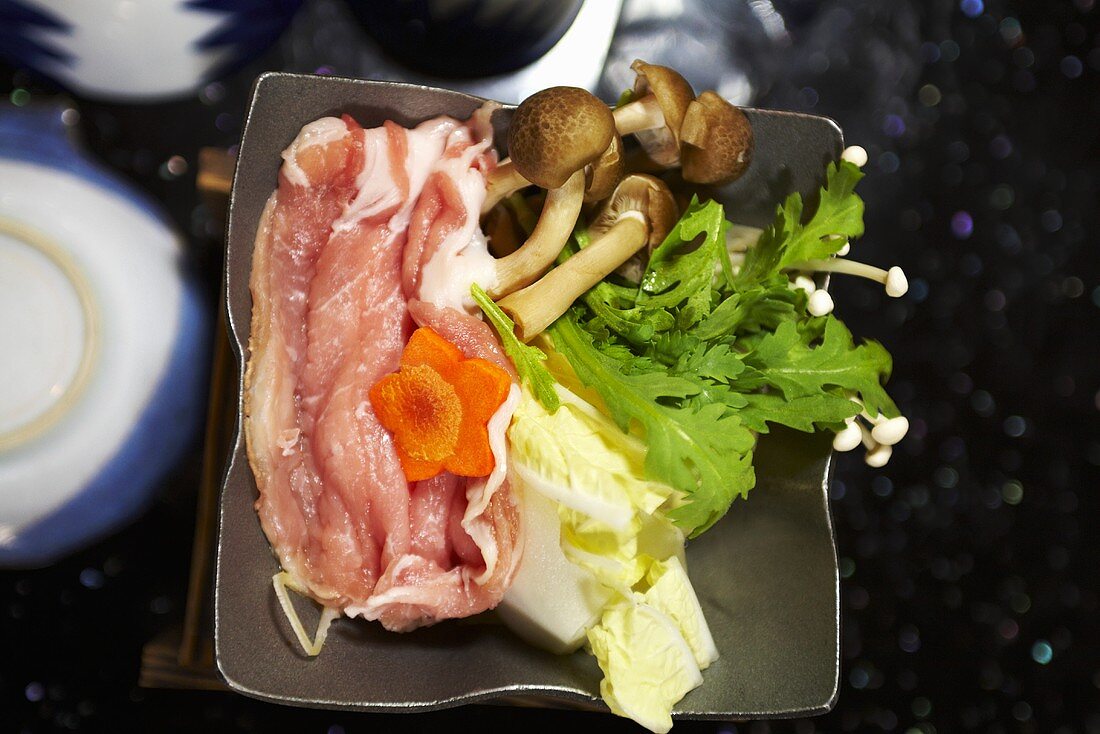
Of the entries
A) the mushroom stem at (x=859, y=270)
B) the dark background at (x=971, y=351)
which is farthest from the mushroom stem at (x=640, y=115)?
the dark background at (x=971, y=351)

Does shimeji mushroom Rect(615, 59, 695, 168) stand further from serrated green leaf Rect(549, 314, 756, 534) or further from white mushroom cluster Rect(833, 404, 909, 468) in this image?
white mushroom cluster Rect(833, 404, 909, 468)

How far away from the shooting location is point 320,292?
1201mm

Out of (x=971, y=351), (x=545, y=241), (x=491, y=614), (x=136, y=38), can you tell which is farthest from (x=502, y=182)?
(x=971, y=351)

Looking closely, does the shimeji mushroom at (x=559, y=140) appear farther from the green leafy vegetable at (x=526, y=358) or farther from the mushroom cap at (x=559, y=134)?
the green leafy vegetable at (x=526, y=358)

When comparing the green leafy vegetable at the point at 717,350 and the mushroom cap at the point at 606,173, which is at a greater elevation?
the mushroom cap at the point at 606,173

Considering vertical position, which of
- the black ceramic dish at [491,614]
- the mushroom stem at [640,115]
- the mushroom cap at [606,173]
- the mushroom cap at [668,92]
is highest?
the mushroom cap at [668,92]

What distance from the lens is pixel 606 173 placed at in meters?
1.16

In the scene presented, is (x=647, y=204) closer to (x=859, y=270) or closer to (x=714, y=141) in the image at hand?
(x=714, y=141)

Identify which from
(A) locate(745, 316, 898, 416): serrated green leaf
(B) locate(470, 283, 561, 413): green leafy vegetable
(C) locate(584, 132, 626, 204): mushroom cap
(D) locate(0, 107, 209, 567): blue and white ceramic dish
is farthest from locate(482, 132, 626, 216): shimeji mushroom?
(D) locate(0, 107, 209, 567): blue and white ceramic dish

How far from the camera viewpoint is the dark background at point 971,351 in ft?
5.28

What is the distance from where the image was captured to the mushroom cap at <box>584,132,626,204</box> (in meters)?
1.15

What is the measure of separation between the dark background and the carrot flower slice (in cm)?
64

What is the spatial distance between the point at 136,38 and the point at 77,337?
1.25ft

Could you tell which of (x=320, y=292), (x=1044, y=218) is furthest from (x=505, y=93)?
(x=1044, y=218)
